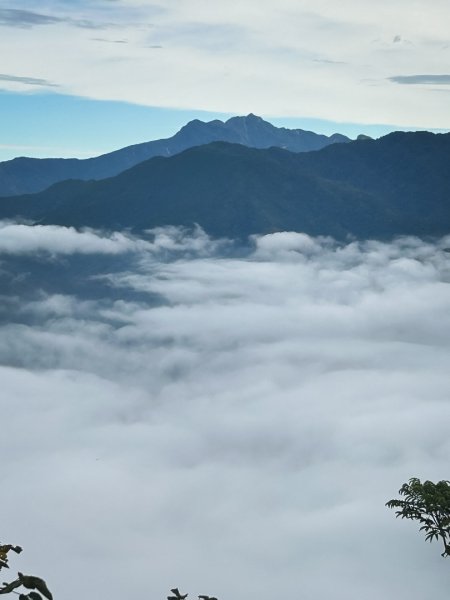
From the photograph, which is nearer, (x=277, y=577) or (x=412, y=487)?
(x=412, y=487)

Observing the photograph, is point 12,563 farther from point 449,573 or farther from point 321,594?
point 449,573

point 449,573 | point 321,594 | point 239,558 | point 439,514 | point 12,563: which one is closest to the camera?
point 439,514

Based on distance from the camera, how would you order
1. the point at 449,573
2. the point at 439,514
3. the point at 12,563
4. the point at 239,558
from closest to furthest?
the point at 439,514 < the point at 449,573 < the point at 12,563 < the point at 239,558

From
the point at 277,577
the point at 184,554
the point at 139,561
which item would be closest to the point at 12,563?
the point at 139,561

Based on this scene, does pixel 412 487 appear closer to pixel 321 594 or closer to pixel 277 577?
pixel 321 594

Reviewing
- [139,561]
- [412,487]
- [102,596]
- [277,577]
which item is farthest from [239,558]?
[412,487]

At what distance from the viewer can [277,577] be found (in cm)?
17475

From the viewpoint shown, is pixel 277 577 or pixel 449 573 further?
pixel 277 577

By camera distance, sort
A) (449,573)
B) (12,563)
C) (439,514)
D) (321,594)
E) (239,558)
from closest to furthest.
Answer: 1. (439,514)
2. (449,573)
3. (321,594)
4. (12,563)
5. (239,558)

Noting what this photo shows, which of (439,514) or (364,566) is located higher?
(439,514)

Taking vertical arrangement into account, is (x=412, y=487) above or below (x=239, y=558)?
above

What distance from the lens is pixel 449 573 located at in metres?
144

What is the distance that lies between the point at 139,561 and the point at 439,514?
176386 millimetres

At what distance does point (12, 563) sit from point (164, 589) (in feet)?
131
